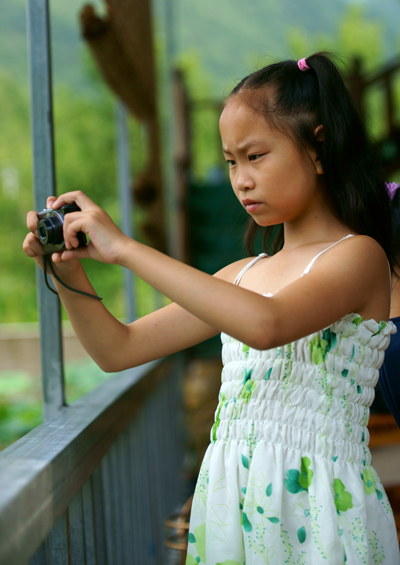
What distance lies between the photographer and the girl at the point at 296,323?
81 cm

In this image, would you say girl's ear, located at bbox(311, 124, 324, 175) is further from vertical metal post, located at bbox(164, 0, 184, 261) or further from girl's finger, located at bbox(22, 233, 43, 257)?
vertical metal post, located at bbox(164, 0, 184, 261)

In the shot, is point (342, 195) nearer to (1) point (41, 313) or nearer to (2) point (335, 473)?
(2) point (335, 473)

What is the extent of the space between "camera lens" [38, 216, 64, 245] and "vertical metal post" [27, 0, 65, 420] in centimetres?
37

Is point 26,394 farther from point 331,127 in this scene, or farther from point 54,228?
point 331,127

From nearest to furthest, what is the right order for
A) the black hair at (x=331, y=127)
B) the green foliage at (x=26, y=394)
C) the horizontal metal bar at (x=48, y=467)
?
the horizontal metal bar at (x=48, y=467) → the black hair at (x=331, y=127) → the green foliage at (x=26, y=394)

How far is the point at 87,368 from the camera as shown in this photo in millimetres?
6406

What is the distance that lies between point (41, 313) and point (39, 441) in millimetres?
324

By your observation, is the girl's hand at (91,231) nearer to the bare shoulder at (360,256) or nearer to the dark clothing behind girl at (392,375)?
the bare shoulder at (360,256)

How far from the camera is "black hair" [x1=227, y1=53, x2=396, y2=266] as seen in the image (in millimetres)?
911

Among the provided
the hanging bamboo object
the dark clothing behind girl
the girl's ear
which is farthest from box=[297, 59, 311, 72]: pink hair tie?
the hanging bamboo object

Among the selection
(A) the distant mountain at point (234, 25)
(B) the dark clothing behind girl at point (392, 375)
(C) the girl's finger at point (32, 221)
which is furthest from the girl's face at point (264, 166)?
(A) the distant mountain at point (234, 25)

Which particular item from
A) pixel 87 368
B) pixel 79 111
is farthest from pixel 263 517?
pixel 79 111

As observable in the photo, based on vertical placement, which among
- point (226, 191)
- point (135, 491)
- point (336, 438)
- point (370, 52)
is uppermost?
point (370, 52)

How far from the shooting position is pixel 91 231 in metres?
0.79
